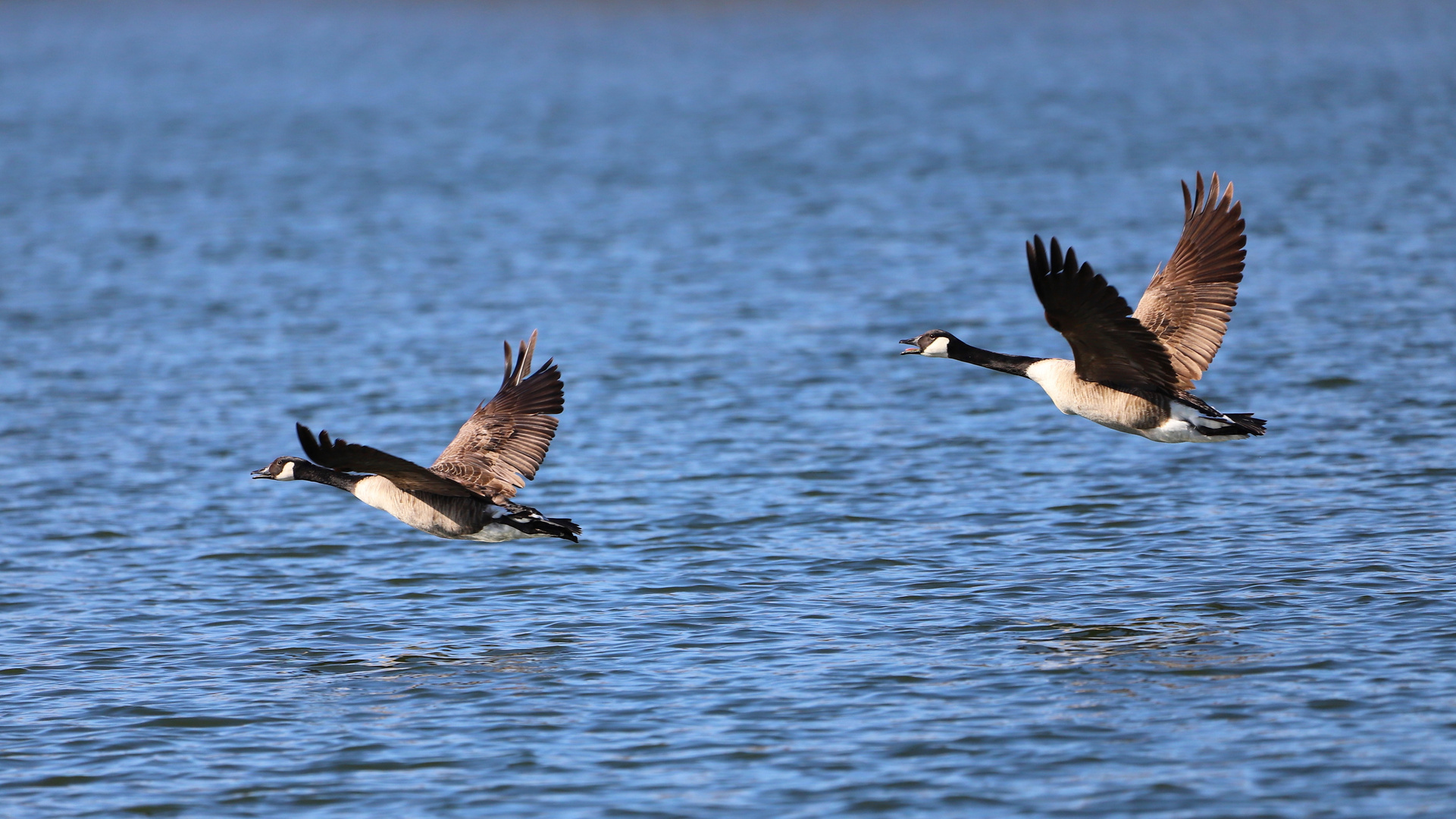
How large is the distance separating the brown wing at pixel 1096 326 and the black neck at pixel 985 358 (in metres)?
0.88

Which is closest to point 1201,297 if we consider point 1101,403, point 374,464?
point 1101,403

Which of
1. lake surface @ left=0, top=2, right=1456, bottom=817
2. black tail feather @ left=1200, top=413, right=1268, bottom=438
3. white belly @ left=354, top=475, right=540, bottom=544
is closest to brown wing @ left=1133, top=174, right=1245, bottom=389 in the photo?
black tail feather @ left=1200, top=413, right=1268, bottom=438

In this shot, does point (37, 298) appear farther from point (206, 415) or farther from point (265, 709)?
point (265, 709)

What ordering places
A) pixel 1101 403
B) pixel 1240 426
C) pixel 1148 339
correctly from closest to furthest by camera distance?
pixel 1148 339, pixel 1240 426, pixel 1101 403

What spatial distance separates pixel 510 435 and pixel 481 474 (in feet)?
1.58

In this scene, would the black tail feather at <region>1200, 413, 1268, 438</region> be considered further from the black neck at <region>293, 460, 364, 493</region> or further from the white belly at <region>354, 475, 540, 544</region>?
the black neck at <region>293, 460, 364, 493</region>

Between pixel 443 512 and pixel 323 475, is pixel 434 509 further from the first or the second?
pixel 323 475

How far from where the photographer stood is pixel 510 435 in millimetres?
12898

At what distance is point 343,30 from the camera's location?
99875 millimetres

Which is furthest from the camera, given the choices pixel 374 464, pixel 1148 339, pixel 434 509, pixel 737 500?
pixel 737 500

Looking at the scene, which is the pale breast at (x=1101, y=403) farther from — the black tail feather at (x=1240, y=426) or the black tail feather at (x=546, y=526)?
the black tail feather at (x=546, y=526)

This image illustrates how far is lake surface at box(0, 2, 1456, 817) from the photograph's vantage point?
9.84 meters

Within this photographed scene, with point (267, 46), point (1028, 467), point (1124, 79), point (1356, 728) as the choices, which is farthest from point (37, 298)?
point (267, 46)

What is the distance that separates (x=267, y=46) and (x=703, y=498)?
2961 inches
